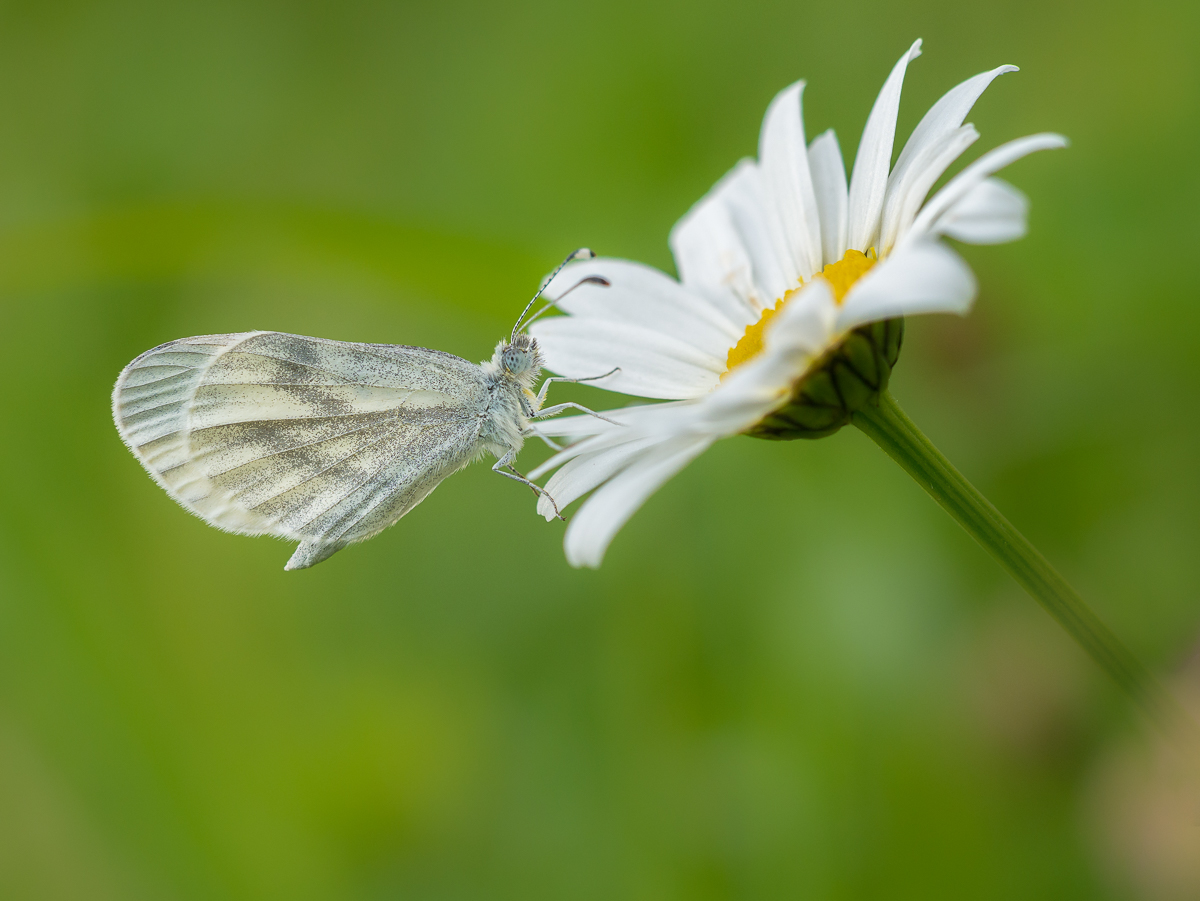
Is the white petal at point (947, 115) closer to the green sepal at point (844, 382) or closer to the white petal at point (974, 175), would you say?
the white petal at point (974, 175)

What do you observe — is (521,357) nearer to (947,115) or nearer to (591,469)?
(591,469)

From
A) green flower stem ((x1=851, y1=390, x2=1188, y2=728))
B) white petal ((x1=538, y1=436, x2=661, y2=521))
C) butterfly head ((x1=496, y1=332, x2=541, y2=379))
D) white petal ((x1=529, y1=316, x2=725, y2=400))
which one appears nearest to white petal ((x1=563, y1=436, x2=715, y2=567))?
white petal ((x1=538, y1=436, x2=661, y2=521))

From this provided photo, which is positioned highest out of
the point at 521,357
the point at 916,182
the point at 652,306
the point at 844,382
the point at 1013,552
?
the point at 521,357

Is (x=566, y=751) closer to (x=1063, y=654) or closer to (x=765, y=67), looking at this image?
(x=1063, y=654)

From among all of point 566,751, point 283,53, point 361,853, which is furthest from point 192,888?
point 283,53

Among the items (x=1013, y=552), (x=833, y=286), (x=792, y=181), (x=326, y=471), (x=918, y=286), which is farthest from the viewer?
(x=326, y=471)

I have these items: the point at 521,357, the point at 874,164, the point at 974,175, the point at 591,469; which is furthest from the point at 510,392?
the point at 974,175
